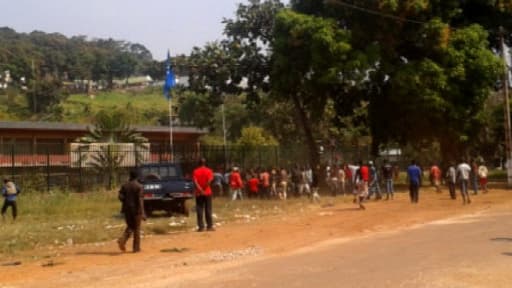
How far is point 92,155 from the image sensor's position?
122 ft

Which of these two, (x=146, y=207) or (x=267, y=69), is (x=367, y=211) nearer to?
(x=146, y=207)

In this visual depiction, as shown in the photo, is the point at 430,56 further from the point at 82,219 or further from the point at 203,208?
the point at 203,208

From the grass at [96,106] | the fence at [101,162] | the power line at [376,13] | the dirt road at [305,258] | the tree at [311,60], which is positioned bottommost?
the dirt road at [305,258]

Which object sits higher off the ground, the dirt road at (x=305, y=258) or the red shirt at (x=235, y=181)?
the red shirt at (x=235, y=181)

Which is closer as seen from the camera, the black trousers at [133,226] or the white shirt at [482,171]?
the black trousers at [133,226]

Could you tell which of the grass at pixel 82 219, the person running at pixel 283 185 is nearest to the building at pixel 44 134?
the person running at pixel 283 185

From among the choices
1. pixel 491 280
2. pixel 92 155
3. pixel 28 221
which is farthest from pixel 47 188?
pixel 491 280

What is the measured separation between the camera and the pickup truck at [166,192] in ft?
76.2

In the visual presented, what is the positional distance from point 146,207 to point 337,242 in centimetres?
893

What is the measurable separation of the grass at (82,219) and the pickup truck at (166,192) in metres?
0.42

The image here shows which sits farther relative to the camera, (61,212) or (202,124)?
(202,124)

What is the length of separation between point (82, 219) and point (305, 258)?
1199 centimetres

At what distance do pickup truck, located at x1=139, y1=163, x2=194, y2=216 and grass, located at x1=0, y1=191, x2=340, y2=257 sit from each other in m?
Result: 0.42

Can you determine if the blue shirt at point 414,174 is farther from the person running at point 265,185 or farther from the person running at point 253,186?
the person running at point 253,186
